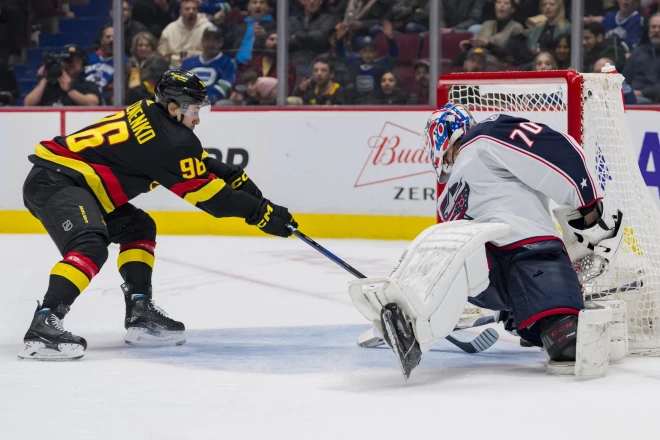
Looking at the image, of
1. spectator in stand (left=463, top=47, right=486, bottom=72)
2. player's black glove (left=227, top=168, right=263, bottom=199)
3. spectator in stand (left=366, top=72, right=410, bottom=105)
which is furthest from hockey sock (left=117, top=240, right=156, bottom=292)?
spectator in stand (left=463, top=47, right=486, bottom=72)

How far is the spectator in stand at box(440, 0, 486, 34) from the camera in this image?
687cm

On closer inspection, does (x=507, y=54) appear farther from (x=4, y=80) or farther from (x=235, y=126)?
(x=4, y=80)

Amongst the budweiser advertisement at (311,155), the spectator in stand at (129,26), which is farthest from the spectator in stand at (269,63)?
the spectator in stand at (129,26)

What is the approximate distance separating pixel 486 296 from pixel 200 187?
3.12 ft

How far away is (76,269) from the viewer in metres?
3.26

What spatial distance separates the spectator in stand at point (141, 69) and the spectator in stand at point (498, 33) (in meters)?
2.15

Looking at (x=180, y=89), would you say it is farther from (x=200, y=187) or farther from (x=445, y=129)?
(x=445, y=129)

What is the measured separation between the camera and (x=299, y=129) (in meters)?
7.02

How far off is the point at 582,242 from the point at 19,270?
3.28 m

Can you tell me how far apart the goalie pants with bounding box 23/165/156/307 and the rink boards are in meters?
3.13

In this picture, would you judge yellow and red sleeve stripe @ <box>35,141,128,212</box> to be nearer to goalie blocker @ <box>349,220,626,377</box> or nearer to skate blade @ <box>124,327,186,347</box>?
skate blade @ <box>124,327,186,347</box>

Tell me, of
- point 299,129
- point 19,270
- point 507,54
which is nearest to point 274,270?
point 19,270

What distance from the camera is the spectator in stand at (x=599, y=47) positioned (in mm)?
6531

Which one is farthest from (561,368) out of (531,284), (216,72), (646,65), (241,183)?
(216,72)
